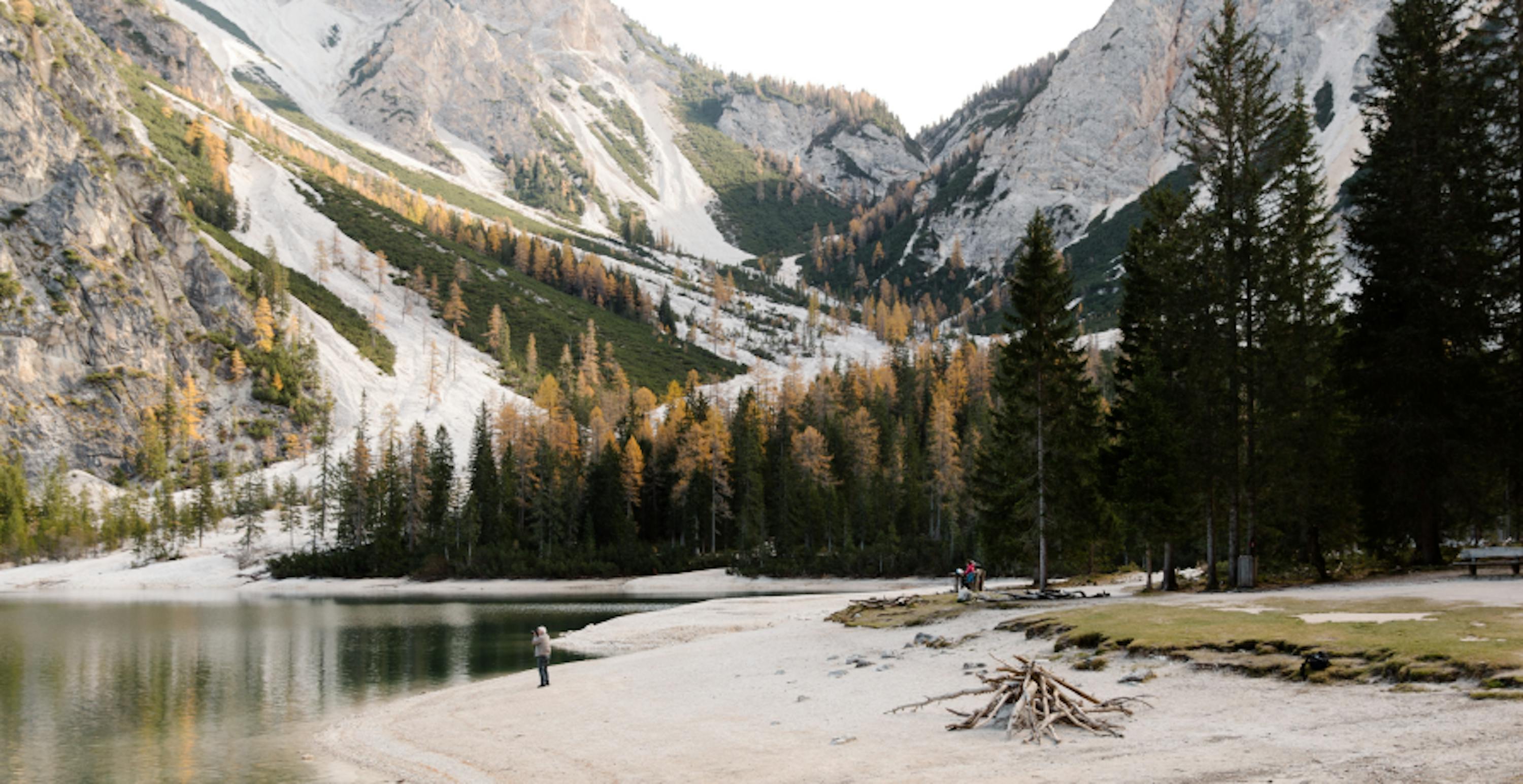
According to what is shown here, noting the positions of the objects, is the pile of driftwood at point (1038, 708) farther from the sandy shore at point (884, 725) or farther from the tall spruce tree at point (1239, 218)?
the tall spruce tree at point (1239, 218)

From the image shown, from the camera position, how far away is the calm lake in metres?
20.9

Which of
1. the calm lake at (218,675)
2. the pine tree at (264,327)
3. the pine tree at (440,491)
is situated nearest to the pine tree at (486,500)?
the pine tree at (440,491)

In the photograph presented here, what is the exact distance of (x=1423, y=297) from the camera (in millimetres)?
31141

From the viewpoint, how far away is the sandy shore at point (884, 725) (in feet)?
37.0

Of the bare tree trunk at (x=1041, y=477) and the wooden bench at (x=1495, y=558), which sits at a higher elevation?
the bare tree trunk at (x=1041, y=477)

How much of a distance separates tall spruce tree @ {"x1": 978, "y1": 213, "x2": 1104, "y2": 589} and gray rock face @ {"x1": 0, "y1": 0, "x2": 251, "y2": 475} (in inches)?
5367

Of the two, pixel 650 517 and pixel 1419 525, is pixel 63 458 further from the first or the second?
pixel 1419 525

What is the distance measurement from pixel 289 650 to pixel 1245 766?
137 feet

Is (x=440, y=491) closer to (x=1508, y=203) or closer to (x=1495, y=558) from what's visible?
(x=1495, y=558)

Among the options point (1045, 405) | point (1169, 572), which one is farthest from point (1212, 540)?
point (1045, 405)

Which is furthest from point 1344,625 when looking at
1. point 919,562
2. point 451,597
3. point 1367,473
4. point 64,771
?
point 451,597

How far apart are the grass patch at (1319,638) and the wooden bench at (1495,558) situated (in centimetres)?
887

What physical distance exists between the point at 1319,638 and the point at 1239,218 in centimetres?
2195

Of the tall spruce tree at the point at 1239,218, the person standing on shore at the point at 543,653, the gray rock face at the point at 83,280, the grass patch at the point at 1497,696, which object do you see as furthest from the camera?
the gray rock face at the point at 83,280
